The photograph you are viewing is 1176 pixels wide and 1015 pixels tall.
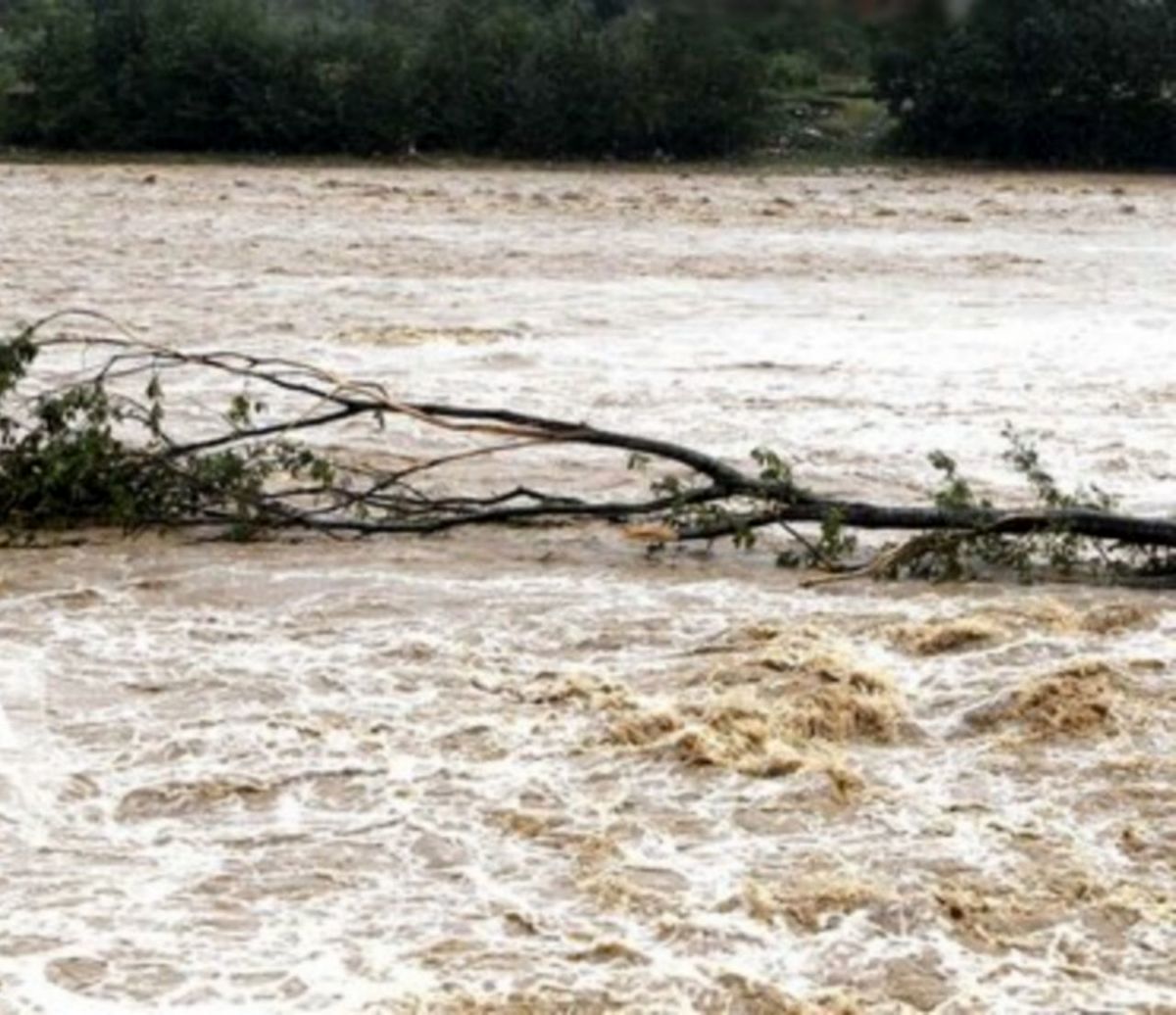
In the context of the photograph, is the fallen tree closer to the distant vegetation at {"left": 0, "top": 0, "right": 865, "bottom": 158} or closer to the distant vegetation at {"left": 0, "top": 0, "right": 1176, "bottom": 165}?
the distant vegetation at {"left": 0, "top": 0, "right": 1176, "bottom": 165}

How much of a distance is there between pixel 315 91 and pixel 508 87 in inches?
121

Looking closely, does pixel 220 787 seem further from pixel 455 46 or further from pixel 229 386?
pixel 455 46

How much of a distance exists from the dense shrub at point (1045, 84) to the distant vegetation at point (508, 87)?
0.04 metres

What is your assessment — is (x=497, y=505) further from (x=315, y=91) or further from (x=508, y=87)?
(x=315, y=91)

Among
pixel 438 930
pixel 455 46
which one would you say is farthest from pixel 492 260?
pixel 438 930

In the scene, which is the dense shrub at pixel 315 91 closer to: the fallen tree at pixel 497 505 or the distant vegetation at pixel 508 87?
the distant vegetation at pixel 508 87

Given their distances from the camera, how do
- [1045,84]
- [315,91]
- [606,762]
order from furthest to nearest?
1. [315,91]
2. [1045,84]
3. [606,762]

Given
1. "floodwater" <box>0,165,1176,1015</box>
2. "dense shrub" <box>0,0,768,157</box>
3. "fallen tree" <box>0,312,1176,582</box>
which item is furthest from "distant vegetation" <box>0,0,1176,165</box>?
"floodwater" <box>0,165,1176,1015</box>

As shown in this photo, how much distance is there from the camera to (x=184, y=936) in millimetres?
5566

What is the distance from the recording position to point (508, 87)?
99.8 feet

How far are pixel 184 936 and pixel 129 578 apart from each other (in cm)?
367

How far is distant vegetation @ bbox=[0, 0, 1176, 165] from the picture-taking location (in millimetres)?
9688

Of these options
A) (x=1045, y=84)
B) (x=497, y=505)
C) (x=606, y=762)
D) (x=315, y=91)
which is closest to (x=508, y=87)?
(x=315, y=91)

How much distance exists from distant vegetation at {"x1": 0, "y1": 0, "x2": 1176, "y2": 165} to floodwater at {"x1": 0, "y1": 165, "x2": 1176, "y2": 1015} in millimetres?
1782
